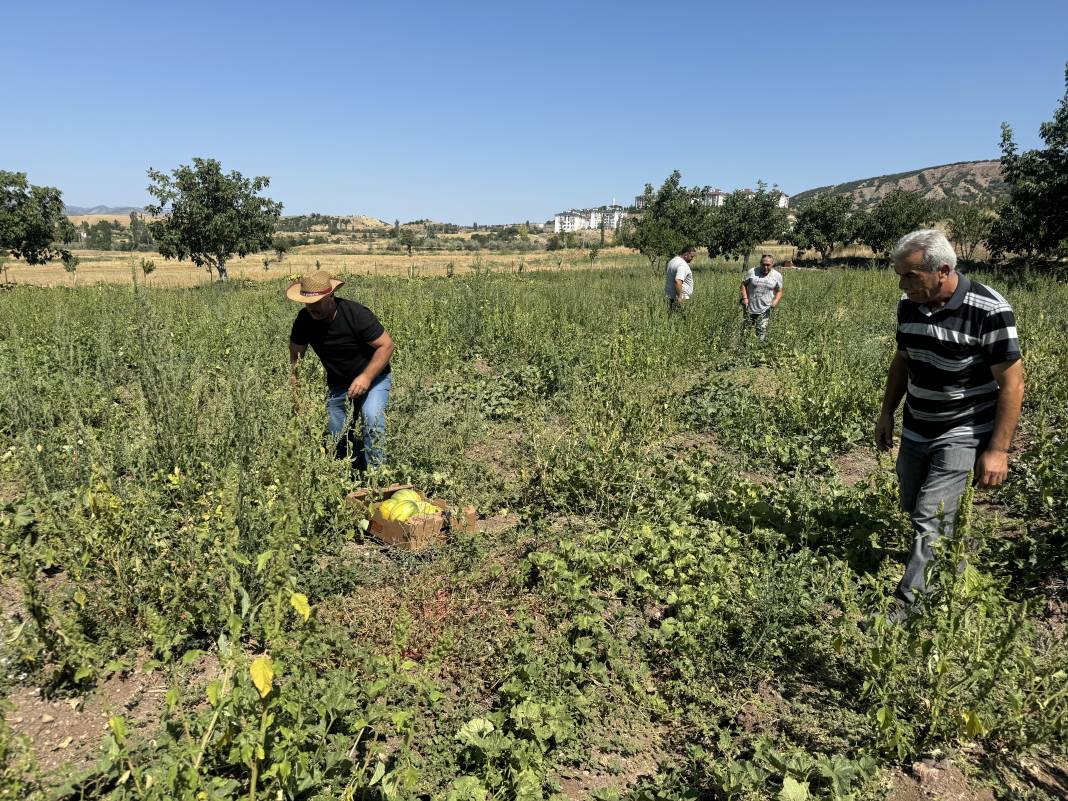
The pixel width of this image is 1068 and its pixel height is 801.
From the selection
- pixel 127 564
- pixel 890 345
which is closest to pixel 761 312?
pixel 890 345

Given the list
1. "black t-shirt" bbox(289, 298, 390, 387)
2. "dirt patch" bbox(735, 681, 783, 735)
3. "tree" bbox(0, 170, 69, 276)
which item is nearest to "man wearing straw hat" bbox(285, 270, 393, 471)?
"black t-shirt" bbox(289, 298, 390, 387)

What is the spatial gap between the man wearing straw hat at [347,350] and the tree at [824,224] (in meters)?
36.7

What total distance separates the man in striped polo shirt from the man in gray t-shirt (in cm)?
608

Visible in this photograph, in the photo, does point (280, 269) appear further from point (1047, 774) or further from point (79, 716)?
point (1047, 774)

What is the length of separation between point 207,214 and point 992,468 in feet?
81.8

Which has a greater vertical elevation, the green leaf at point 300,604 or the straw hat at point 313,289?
the straw hat at point 313,289

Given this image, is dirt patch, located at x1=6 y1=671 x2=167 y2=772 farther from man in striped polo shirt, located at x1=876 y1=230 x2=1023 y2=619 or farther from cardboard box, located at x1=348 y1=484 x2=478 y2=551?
man in striped polo shirt, located at x1=876 y1=230 x2=1023 y2=619

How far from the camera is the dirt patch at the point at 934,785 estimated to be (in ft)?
7.05

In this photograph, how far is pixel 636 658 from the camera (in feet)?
9.48

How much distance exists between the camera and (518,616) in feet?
9.71

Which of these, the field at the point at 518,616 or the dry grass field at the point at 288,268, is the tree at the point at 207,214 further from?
the field at the point at 518,616

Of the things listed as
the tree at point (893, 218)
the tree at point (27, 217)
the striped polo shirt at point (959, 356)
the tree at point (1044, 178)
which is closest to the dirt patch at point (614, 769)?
the striped polo shirt at point (959, 356)

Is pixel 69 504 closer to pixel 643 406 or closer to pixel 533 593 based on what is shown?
pixel 533 593

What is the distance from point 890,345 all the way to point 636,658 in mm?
6833
